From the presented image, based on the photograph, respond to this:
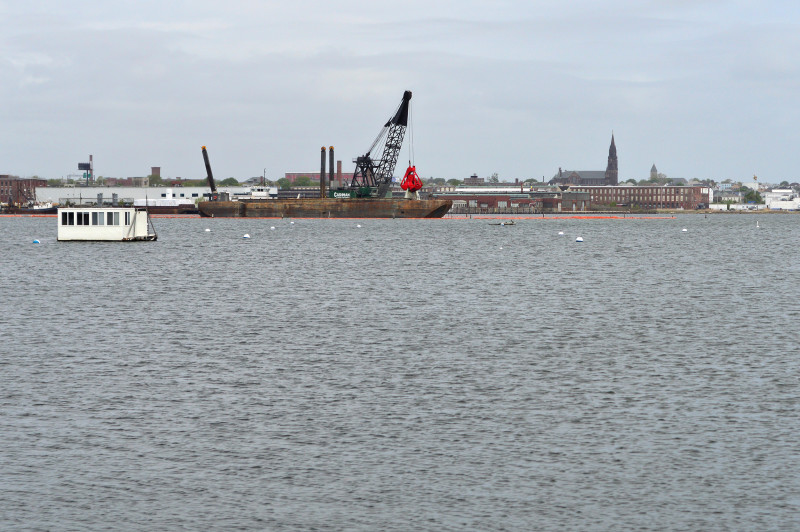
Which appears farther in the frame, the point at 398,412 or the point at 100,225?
the point at 100,225

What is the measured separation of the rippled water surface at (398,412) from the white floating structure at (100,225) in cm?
5695

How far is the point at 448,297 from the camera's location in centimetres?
5778

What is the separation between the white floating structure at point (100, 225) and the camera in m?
113

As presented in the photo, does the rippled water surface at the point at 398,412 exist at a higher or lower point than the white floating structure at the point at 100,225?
lower

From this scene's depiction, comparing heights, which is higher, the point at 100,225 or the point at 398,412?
the point at 100,225

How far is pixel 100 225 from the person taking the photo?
113 m

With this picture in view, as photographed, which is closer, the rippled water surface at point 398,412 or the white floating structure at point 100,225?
the rippled water surface at point 398,412

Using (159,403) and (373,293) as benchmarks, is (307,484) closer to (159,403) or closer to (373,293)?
(159,403)

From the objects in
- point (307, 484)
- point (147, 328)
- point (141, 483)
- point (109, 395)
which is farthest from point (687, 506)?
point (147, 328)

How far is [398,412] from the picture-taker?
86.5 feet

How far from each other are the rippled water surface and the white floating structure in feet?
187

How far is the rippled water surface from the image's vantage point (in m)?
18.8

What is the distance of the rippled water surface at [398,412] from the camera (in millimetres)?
18812

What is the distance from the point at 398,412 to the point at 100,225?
93085mm
